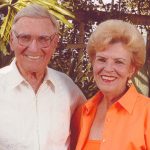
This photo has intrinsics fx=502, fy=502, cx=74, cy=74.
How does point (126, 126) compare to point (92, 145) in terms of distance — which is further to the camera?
point (92, 145)

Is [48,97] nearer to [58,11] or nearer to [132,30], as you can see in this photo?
[132,30]

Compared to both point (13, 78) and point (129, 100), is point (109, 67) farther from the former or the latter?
point (13, 78)

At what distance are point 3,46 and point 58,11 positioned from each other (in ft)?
1.86

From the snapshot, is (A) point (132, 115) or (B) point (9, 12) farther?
(B) point (9, 12)

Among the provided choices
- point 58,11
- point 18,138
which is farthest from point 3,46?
point 18,138

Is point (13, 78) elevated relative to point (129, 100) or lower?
elevated

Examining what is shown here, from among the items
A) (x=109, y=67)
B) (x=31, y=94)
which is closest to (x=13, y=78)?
(x=31, y=94)

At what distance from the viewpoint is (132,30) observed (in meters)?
3.00

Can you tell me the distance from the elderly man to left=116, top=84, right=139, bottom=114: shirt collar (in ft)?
1.40

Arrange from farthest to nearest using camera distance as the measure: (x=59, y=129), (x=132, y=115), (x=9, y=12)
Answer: (x=9, y=12) < (x=59, y=129) < (x=132, y=115)

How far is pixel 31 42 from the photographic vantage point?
10.0 feet

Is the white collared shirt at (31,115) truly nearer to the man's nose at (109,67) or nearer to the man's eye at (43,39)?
the man's eye at (43,39)

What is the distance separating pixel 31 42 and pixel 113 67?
0.52m

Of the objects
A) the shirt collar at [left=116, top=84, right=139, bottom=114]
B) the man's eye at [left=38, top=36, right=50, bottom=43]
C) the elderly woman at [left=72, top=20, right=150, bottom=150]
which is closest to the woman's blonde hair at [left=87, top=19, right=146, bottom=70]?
the elderly woman at [left=72, top=20, right=150, bottom=150]
